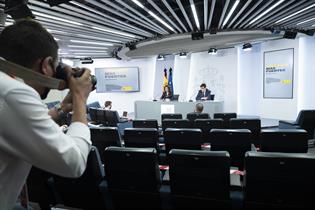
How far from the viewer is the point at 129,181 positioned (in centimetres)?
241

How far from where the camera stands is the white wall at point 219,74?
11.5 m

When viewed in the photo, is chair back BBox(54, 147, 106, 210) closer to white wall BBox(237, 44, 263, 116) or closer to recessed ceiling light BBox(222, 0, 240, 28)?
recessed ceiling light BBox(222, 0, 240, 28)

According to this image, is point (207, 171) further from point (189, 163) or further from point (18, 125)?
point (18, 125)

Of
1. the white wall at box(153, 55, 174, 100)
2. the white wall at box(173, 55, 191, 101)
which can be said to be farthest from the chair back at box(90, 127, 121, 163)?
the white wall at box(153, 55, 174, 100)

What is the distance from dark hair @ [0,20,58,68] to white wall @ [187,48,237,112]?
11317mm

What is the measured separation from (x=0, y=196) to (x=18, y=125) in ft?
0.95

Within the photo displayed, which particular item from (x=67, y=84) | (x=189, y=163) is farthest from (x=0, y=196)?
(x=189, y=163)

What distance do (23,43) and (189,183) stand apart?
1.83 meters

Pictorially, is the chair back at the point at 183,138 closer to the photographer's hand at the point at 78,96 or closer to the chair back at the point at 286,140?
the chair back at the point at 286,140

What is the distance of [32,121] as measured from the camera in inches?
26.6

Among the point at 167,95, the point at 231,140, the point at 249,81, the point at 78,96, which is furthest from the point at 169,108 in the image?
the point at 78,96

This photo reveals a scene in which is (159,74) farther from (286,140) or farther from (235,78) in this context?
(286,140)

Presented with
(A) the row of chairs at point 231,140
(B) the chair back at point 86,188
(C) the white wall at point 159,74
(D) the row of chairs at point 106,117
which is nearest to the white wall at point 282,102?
(C) the white wall at point 159,74

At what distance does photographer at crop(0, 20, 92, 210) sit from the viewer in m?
0.68
